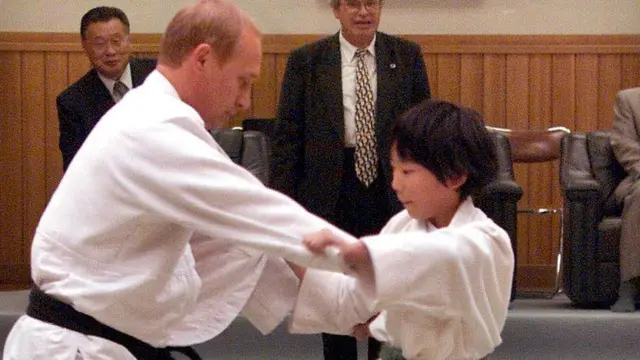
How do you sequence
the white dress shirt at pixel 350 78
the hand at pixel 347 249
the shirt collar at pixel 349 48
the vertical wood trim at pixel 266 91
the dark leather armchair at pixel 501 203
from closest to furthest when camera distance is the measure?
the hand at pixel 347 249 → the white dress shirt at pixel 350 78 → the shirt collar at pixel 349 48 → the dark leather armchair at pixel 501 203 → the vertical wood trim at pixel 266 91

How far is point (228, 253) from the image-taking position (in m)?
2.66

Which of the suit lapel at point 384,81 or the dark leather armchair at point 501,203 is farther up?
the suit lapel at point 384,81

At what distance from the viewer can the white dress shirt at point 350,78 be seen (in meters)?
5.53

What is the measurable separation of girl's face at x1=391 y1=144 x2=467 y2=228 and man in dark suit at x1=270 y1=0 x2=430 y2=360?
2.56 metres

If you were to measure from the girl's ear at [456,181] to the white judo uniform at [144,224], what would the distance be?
467mm

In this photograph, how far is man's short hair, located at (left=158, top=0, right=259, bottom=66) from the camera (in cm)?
240

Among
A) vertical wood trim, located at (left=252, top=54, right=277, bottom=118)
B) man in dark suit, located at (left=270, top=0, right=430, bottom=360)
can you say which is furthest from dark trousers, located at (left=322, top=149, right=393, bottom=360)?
vertical wood trim, located at (left=252, top=54, right=277, bottom=118)

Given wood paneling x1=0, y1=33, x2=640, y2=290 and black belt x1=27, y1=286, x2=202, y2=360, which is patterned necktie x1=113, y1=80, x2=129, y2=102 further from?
black belt x1=27, y1=286, x2=202, y2=360

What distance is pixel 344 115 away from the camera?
5.53 m

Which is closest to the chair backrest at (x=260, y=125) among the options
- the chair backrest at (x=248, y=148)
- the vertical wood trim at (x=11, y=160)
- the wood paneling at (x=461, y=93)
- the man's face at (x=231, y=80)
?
the chair backrest at (x=248, y=148)

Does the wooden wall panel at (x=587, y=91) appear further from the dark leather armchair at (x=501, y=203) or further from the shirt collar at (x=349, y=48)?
the shirt collar at (x=349, y=48)

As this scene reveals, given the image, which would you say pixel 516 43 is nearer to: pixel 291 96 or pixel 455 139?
pixel 291 96

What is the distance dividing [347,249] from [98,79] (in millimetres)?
4205

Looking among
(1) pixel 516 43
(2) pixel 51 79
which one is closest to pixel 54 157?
(2) pixel 51 79
